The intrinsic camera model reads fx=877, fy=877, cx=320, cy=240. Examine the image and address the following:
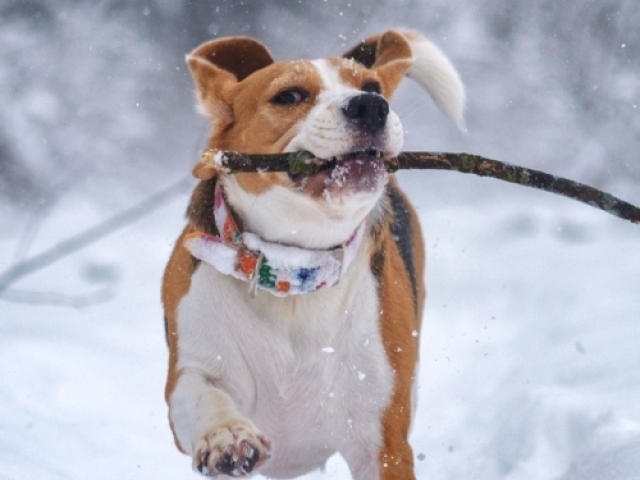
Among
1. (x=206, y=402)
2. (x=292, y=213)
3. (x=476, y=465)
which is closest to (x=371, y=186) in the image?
(x=292, y=213)

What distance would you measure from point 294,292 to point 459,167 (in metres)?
0.68

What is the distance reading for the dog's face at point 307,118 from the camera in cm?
243

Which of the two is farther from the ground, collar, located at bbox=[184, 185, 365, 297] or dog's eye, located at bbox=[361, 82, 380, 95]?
dog's eye, located at bbox=[361, 82, 380, 95]

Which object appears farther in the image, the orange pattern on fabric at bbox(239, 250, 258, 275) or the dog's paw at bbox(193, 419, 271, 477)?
the orange pattern on fabric at bbox(239, 250, 258, 275)

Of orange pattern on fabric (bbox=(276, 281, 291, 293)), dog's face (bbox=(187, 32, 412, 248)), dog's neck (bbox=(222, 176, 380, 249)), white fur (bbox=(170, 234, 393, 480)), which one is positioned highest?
dog's face (bbox=(187, 32, 412, 248))

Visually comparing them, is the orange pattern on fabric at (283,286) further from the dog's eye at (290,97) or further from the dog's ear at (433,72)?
the dog's ear at (433,72)

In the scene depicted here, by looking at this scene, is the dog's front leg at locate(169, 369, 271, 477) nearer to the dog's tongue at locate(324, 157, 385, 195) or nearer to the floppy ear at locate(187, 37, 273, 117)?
the dog's tongue at locate(324, 157, 385, 195)

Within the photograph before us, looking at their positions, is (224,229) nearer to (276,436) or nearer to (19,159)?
(276,436)

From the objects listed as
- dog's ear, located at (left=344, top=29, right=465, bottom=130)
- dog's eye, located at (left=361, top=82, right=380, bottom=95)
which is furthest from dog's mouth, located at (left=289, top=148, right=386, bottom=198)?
dog's ear, located at (left=344, top=29, right=465, bottom=130)

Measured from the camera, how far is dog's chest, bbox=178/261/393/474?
2859 millimetres

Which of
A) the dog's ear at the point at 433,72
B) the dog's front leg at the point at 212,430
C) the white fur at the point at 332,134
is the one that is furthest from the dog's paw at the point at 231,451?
the dog's ear at the point at 433,72

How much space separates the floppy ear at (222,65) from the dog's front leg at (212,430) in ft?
Result: 3.06

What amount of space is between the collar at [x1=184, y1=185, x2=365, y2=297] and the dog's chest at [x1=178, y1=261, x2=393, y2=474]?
114 millimetres

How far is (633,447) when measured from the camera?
128 inches
